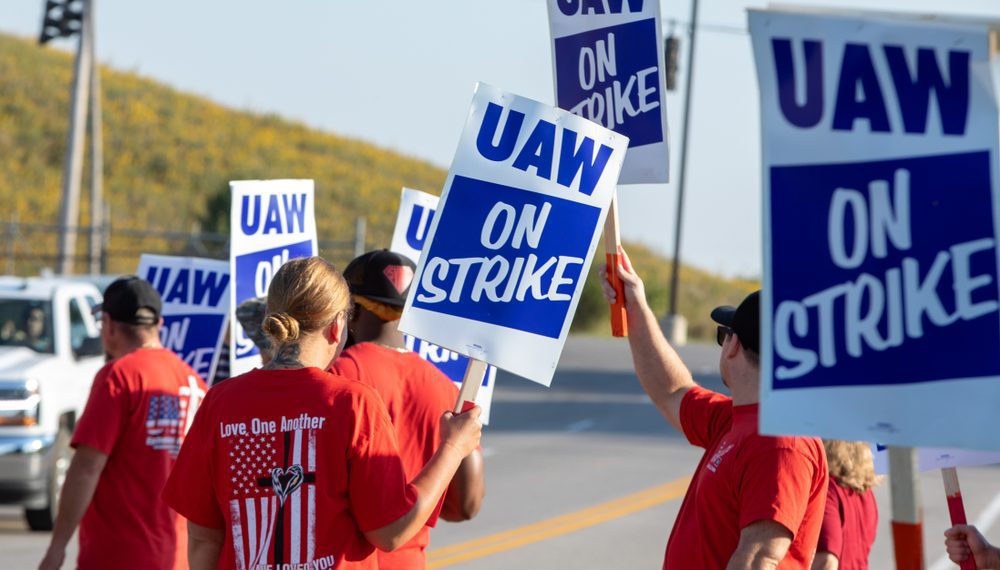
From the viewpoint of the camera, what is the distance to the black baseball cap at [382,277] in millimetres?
4520

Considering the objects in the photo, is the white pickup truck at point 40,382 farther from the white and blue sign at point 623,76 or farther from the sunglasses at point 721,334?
the sunglasses at point 721,334

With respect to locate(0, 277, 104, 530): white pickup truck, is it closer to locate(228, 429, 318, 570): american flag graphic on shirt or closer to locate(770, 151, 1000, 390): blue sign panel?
locate(228, 429, 318, 570): american flag graphic on shirt

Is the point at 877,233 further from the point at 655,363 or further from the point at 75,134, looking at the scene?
the point at 75,134

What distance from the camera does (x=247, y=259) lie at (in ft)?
20.8

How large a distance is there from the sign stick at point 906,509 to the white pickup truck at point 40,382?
8.89 metres

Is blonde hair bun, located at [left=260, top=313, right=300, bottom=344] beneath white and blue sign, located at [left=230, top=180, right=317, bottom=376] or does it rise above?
beneath

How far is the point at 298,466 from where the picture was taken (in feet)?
11.3

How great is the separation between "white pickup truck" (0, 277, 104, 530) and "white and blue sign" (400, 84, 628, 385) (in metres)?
7.54

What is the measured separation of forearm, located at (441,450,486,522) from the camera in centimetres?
427

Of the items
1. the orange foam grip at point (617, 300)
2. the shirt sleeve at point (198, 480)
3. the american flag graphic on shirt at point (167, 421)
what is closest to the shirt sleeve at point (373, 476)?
the shirt sleeve at point (198, 480)

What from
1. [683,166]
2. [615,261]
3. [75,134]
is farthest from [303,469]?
[683,166]

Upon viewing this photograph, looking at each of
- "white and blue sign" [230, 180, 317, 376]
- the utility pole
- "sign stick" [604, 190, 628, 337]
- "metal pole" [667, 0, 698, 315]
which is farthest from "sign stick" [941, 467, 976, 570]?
"metal pole" [667, 0, 698, 315]

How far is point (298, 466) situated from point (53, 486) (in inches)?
315

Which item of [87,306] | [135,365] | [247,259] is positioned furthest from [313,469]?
[87,306]
